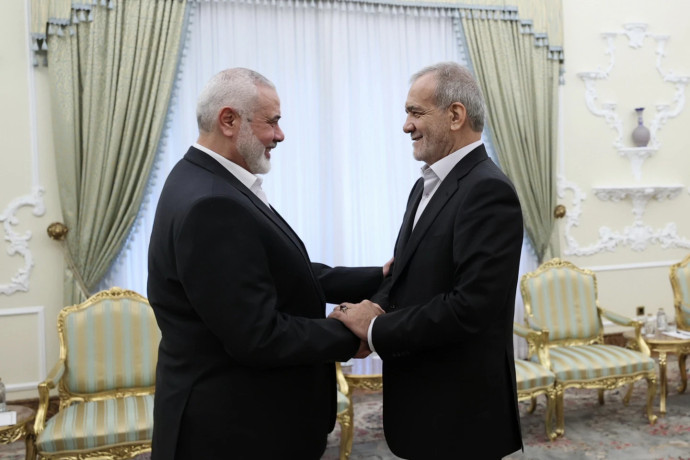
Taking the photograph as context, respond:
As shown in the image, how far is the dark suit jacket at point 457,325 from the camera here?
188cm

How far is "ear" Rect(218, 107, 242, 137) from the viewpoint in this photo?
6.16 ft

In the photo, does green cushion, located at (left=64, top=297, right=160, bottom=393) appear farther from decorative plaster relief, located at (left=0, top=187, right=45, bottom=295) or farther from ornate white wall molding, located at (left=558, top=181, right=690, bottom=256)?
ornate white wall molding, located at (left=558, top=181, right=690, bottom=256)

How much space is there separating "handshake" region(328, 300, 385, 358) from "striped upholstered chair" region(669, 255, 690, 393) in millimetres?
3938

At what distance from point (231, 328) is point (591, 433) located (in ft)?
11.4

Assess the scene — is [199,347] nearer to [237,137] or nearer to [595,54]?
[237,137]

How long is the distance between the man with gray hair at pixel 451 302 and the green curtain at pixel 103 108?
9.89 feet

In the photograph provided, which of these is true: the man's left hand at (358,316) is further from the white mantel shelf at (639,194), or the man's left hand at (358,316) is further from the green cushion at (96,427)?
the white mantel shelf at (639,194)

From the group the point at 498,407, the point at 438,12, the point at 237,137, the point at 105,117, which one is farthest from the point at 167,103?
the point at 498,407

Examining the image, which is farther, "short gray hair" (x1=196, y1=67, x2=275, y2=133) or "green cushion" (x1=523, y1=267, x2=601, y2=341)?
"green cushion" (x1=523, y1=267, x2=601, y2=341)

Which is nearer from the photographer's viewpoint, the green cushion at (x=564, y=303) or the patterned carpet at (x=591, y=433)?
the patterned carpet at (x=591, y=433)

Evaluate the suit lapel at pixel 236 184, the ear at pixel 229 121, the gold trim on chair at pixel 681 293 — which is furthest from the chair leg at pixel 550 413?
the ear at pixel 229 121

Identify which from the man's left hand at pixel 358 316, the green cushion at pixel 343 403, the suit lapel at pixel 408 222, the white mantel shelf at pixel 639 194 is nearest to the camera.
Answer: the man's left hand at pixel 358 316

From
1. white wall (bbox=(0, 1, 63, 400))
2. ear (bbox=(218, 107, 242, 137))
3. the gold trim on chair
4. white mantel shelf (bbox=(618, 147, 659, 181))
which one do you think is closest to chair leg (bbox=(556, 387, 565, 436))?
the gold trim on chair

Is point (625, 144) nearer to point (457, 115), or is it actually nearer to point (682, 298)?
point (682, 298)
